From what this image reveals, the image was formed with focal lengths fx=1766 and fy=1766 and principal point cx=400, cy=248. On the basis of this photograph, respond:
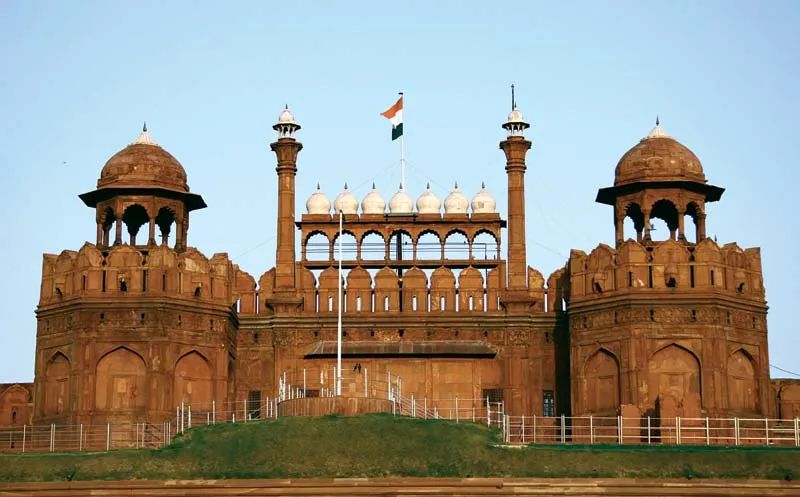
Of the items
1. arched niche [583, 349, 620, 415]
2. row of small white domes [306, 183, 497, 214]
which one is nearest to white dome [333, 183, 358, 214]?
row of small white domes [306, 183, 497, 214]

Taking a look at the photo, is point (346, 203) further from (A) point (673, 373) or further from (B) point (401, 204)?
(A) point (673, 373)

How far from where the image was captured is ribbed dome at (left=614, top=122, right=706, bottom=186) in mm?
71875

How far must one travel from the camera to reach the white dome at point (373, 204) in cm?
7523

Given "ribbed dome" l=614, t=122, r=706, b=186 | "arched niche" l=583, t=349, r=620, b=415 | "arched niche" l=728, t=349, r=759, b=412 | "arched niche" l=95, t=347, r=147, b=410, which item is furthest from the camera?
"ribbed dome" l=614, t=122, r=706, b=186

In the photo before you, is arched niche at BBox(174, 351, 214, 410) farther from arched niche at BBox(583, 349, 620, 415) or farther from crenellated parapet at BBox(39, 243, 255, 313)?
arched niche at BBox(583, 349, 620, 415)

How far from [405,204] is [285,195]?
5120 millimetres

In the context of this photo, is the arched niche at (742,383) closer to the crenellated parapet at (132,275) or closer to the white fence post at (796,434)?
the white fence post at (796,434)

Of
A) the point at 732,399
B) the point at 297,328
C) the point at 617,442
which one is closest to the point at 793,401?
the point at 732,399

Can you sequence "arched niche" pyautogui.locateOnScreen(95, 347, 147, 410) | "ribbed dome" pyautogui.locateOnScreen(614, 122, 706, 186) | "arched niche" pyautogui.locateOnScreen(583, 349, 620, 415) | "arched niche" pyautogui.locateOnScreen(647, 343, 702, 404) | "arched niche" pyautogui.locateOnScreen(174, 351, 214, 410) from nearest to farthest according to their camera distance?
1. "arched niche" pyautogui.locateOnScreen(647, 343, 702, 404)
2. "arched niche" pyautogui.locateOnScreen(95, 347, 147, 410)
3. "arched niche" pyautogui.locateOnScreen(583, 349, 620, 415)
4. "arched niche" pyautogui.locateOnScreen(174, 351, 214, 410)
5. "ribbed dome" pyautogui.locateOnScreen(614, 122, 706, 186)

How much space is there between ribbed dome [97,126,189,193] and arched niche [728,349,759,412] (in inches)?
925

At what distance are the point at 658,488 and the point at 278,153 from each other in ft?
83.5

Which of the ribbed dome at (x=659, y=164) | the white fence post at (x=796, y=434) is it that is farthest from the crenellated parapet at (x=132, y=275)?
the white fence post at (x=796, y=434)

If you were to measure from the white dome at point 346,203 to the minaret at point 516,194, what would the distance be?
21.8 feet

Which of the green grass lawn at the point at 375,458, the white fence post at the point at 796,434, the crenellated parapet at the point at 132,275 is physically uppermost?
the crenellated parapet at the point at 132,275
